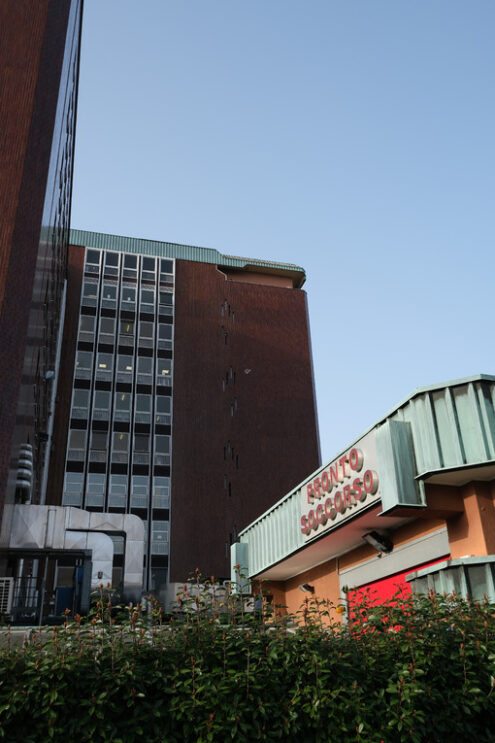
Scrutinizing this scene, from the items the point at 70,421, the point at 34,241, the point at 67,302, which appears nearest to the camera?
the point at 34,241

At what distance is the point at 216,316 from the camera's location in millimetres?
69812

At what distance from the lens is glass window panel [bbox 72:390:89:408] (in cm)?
6128

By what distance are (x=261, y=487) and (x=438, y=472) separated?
159 ft

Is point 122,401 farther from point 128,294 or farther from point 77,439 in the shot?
point 128,294

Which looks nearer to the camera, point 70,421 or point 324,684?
point 324,684

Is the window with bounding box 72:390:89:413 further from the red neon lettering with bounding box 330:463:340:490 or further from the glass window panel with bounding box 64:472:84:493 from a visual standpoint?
the red neon lettering with bounding box 330:463:340:490

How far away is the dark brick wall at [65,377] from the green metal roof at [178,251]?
2.06 m

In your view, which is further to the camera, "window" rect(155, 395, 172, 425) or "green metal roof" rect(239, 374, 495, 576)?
"window" rect(155, 395, 172, 425)

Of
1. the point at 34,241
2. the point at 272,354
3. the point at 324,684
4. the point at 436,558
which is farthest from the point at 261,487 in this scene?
the point at 324,684

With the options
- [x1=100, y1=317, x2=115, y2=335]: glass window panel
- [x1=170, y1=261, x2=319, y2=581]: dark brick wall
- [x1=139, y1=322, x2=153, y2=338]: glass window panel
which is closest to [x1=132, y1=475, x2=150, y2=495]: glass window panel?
[x1=170, y1=261, x2=319, y2=581]: dark brick wall

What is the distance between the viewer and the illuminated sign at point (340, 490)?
1619 cm

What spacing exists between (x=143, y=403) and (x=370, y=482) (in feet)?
160

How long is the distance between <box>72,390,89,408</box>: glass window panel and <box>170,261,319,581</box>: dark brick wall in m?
8.57

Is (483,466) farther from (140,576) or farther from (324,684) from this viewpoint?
(140,576)
